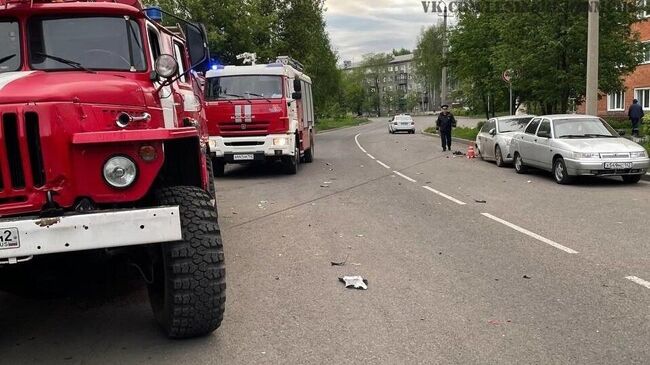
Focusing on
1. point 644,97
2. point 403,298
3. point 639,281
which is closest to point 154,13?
point 403,298

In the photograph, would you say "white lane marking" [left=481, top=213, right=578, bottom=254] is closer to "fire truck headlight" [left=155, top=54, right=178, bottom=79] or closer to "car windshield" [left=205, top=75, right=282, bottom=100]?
"fire truck headlight" [left=155, top=54, right=178, bottom=79]

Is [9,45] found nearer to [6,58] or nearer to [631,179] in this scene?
[6,58]

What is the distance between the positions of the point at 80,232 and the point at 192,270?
85 cm

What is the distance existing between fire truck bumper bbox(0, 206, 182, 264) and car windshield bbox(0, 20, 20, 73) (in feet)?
5.26

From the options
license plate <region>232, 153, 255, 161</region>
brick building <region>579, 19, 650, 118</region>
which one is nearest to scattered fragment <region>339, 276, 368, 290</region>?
license plate <region>232, 153, 255, 161</region>

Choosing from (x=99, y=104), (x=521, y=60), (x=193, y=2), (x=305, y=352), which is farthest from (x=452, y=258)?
A: (x=193, y=2)

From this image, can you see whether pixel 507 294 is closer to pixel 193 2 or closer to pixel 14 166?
pixel 14 166

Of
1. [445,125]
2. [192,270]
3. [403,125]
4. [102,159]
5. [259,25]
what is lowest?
[403,125]

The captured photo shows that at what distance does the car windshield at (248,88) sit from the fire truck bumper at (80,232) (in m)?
11.7

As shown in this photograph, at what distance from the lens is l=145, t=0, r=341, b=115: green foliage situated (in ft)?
97.6

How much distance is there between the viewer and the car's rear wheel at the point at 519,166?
1592 cm

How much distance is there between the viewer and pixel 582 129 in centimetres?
1405

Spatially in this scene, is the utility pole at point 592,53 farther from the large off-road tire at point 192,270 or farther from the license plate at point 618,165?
the large off-road tire at point 192,270

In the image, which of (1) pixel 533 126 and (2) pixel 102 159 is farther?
(1) pixel 533 126
